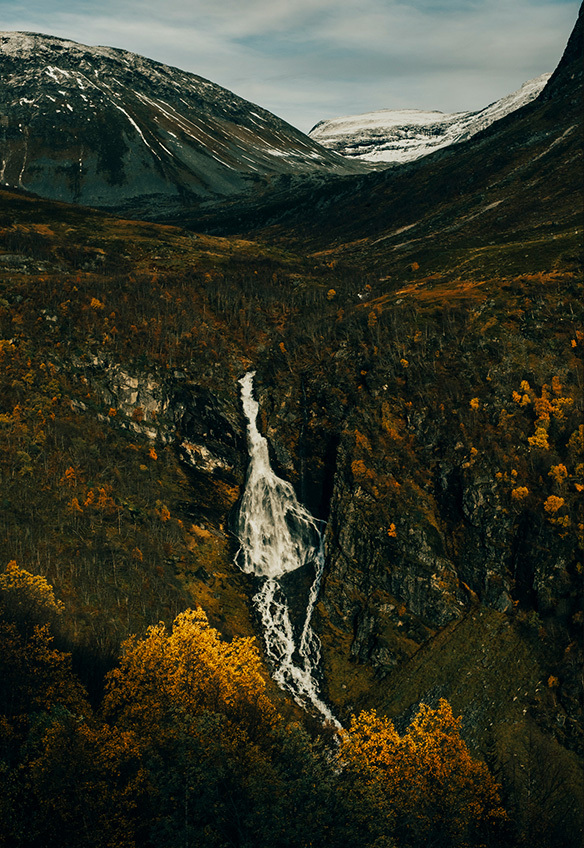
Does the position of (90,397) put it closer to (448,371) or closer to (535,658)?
(448,371)

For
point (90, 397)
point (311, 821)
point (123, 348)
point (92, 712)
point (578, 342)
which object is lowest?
point (92, 712)

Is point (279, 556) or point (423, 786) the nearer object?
point (423, 786)

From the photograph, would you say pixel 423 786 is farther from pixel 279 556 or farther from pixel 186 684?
pixel 279 556

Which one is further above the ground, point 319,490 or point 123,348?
point 123,348

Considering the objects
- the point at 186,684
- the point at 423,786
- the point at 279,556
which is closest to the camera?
the point at 423,786

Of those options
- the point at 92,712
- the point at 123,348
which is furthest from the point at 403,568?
the point at 123,348

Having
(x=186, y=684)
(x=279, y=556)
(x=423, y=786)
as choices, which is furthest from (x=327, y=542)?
(x=423, y=786)

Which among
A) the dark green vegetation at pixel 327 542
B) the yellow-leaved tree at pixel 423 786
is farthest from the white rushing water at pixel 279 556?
the yellow-leaved tree at pixel 423 786

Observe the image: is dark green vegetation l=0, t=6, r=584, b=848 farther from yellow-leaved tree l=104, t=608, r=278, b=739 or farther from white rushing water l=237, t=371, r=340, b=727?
white rushing water l=237, t=371, r=340, b=727
